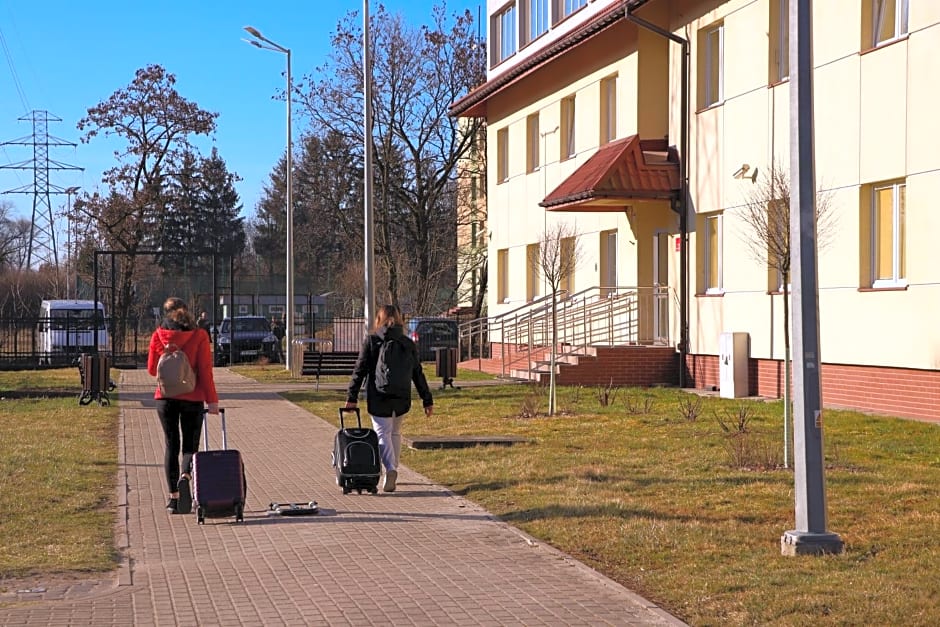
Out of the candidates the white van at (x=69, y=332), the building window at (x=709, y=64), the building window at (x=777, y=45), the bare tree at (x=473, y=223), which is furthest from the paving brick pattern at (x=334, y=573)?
the bare tree at (x=473, y=223)

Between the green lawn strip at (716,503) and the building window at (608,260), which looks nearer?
the green lawn strip at (716,503)

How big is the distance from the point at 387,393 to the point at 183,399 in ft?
6.37

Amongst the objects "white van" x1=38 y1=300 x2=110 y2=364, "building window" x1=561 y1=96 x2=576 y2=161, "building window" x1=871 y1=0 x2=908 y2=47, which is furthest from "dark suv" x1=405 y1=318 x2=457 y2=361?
"building window" x1=871 y1=0 x2=908 y2=47

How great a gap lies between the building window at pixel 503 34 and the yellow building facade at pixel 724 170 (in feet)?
0.80

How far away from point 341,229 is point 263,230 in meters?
44.4

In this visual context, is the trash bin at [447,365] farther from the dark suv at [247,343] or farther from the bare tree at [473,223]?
the bare tree at [473,223]

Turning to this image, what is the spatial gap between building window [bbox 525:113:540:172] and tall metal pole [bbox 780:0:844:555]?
24.5 metres

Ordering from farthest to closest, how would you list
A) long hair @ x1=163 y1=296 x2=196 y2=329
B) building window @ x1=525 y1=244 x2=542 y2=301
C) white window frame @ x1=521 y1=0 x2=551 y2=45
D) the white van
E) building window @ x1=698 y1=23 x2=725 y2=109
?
the white van, white window frame @ x1=521 y1=0 x2=551 y2=45, building window @ x1=525 y1=244 x2=542 y2=301, building window @ x1=698 y1=23 x2=725 y2=109, long hair @ x1=163 y1=296 x2=196 y2=329

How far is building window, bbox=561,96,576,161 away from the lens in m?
30.4

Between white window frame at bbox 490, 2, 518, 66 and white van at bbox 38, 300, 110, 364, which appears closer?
white window frame at bbox 490, 2, 518, 66

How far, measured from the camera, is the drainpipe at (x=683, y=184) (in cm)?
2430

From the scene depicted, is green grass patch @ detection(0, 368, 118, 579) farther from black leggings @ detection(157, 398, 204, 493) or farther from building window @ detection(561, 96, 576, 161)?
building window @ detection(561, 96, 576, 161)

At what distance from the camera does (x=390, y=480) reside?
1201 cm

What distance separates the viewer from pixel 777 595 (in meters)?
7.46
